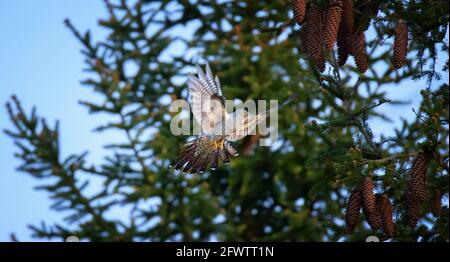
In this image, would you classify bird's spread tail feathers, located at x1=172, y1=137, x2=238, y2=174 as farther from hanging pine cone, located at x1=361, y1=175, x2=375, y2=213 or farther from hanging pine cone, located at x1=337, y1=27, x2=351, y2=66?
hanging pine cone, located at x1=361, y1=175, x2=375, y2=213

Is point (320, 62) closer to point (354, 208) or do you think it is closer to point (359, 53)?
point (359, 53)

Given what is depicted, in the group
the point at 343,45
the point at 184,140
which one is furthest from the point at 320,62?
the point at 184,140

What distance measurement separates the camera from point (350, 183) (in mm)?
5691

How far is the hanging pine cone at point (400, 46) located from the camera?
5.38 metres

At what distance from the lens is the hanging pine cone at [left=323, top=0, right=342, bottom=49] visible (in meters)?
5.29

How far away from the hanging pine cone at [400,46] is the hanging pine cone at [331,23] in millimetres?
369


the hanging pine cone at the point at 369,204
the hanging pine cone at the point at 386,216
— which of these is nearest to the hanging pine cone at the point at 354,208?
the hanging pine cone at the point at 369,204

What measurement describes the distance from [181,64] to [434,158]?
12.8m

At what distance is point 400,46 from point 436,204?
1.01m

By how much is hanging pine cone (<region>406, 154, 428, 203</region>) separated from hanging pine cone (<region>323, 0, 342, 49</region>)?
2.86ft

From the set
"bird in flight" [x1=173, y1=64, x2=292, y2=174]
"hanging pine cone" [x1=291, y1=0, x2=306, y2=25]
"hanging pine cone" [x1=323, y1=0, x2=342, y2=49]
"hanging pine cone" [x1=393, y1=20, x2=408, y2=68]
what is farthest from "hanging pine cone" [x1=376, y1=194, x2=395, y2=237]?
"bird in flight" [x1=173, y1=64, x2=292, y2=174]

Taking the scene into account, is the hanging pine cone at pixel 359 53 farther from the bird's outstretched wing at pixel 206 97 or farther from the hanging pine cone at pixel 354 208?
the bird's outstretched wing at pixel 206 97

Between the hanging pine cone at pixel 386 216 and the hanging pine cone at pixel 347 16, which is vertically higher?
the hanging pine cone at pixel 347 16
